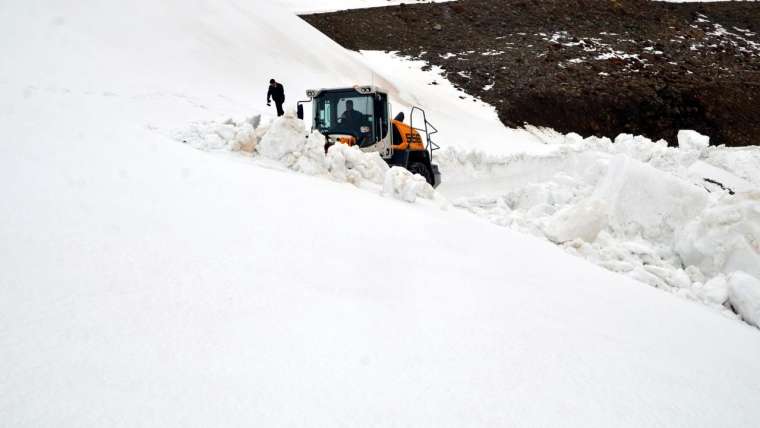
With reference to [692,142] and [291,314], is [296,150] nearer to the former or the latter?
[291,314]

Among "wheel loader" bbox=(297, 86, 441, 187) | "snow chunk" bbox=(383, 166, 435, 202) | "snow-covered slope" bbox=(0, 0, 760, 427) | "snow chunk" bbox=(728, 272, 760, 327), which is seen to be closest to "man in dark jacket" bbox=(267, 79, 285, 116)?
"wheel loader" bbox=(297, 86, 441, 187)

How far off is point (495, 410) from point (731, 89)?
30240mm

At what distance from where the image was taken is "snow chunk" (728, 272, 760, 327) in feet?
15.4

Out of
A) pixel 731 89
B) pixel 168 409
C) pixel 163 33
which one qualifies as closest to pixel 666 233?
pixel 168 409

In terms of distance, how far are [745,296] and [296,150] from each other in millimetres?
5217

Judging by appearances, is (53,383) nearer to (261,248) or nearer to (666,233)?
(261,248)

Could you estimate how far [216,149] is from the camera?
6.94 metres

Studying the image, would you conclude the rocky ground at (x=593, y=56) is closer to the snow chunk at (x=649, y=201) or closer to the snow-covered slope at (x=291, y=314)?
the snow chunk at (x=649, y=201)

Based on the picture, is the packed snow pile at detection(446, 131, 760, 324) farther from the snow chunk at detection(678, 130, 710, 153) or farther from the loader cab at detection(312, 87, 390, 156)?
the snow chunk at detection(678, 130, 710, 153)

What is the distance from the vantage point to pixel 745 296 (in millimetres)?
4848

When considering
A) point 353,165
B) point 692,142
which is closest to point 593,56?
point 692,142

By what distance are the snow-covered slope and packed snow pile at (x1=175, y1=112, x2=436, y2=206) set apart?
1.19m

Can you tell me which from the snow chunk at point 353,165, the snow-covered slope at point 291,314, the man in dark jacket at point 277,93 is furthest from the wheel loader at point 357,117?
the snow-covered slope at point 291,314

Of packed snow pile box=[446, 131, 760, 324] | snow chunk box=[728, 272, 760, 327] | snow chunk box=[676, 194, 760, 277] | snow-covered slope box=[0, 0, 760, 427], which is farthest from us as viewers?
snow chunk box=[676, 194, 760, 277]
